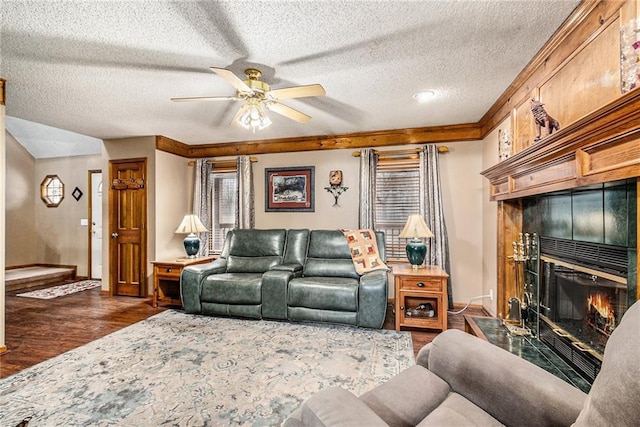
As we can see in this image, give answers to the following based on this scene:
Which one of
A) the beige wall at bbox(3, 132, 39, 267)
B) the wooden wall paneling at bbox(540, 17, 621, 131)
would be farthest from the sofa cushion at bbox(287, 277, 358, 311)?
the beige wall at bbox(3, 132, 39, 267)

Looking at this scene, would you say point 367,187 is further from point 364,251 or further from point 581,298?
point 581,298

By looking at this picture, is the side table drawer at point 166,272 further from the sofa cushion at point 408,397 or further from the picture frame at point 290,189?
the sofa cushion at point 408,397

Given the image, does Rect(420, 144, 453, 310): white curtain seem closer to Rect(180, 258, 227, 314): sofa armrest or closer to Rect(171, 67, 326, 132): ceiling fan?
Rect(171, 67, 326, 132): ceiling fan

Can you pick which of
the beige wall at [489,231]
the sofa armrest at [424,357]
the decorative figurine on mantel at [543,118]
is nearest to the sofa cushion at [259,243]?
the beige wall at [489,231]

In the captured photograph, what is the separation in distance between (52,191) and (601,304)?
333 inches

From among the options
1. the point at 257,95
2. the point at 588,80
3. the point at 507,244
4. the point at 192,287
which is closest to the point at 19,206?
the point at 192,287

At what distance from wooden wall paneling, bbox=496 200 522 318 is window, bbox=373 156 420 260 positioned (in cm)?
126

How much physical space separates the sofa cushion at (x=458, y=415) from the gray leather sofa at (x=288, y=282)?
200cm

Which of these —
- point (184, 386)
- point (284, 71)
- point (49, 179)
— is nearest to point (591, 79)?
point (284, 71)

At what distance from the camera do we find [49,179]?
244 inches

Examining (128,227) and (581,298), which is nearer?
(581,298)

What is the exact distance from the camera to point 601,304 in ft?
5.71

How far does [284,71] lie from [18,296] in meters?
5.36

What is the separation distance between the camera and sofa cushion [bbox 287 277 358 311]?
10.6ft
